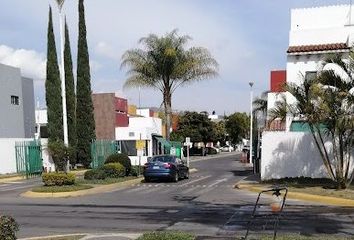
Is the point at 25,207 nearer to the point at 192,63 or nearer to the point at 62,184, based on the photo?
the point at 62,184

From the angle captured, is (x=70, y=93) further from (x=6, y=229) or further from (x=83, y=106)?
(x=6, y=229)

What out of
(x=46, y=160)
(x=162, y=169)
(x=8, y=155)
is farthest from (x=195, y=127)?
(x=162, y=169)

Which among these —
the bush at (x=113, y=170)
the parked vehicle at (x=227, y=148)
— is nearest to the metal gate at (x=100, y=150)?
the bush at (x=113, y=170)

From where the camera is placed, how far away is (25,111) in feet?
151

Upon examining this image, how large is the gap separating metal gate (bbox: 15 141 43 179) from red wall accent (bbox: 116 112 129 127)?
64.7 ft

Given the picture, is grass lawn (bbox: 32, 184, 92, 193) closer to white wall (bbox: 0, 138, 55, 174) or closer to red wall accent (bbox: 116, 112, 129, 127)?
white wall (bbox: 0, 138, 55, 174)

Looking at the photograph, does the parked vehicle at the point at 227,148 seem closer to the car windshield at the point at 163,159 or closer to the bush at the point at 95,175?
the car windshield at the point at 163,159

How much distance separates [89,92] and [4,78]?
673cm

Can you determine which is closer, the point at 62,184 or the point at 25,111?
the point at 62,184

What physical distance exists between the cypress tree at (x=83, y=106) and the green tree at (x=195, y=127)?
4383 cm

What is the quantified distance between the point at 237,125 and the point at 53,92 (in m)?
86.2

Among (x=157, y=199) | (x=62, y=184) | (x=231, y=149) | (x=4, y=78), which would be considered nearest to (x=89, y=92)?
(x=4, y=78)

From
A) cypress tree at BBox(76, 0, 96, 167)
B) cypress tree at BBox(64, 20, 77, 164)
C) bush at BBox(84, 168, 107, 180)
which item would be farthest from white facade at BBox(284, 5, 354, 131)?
cypress tree at BBox(64, 20, 77, 164)

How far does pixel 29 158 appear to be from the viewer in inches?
1326
